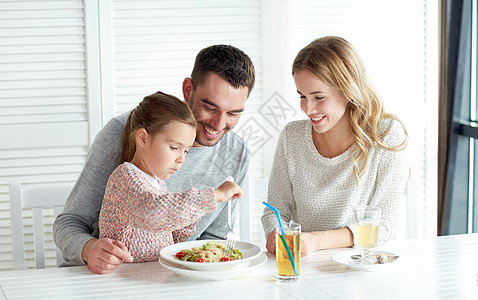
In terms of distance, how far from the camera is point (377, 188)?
206 centimetres

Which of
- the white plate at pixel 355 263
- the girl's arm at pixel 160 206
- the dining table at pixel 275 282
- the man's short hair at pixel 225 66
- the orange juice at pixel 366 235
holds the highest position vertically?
the man's short hair at pixel 225 66

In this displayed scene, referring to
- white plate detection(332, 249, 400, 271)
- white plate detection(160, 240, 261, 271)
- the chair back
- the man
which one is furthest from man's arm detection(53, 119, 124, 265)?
white plate detection(332, 249, 400, 271)

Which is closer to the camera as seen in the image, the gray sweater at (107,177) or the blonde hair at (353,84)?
the gray sweater at (107,177)

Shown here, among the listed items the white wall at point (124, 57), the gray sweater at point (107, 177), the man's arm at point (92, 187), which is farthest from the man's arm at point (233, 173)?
the white wall at point (124, 57)

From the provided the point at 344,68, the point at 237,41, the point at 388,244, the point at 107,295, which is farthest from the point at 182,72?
the point at 107,295

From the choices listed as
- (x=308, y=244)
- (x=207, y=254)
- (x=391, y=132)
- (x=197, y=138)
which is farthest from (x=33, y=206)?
(x=391, y=132)

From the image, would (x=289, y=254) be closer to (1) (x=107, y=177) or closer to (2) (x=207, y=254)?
(2) (x=207, y=254)

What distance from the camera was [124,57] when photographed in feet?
9.45

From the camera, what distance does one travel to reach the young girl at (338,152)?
2045mm

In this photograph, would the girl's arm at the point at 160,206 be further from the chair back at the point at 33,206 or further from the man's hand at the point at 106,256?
the chair back at the point at 33,206

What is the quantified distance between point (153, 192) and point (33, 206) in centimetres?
62

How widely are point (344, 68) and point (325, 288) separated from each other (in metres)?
0.81

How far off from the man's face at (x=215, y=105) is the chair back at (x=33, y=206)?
49 cm

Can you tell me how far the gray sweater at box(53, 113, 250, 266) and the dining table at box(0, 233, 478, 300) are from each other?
8.1 inches
